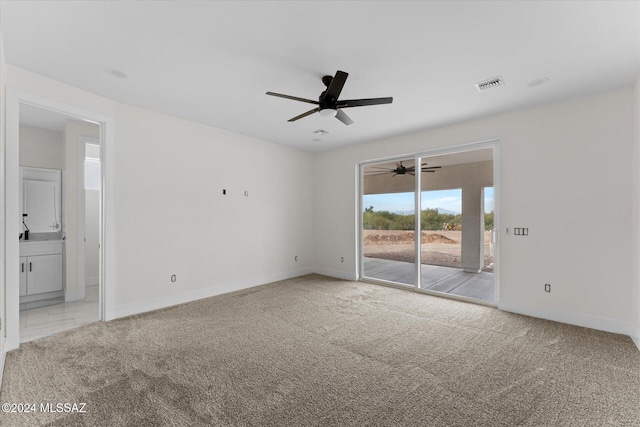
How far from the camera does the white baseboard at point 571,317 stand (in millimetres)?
3146

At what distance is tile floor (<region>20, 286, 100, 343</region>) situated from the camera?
319 cm

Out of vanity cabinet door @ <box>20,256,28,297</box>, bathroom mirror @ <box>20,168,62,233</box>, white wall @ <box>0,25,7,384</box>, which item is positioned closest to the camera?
white wall @ <box>0,25,7,384</box>

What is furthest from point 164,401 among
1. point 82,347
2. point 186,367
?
point 82,347

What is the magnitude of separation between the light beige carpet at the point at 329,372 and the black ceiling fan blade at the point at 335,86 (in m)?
2.51

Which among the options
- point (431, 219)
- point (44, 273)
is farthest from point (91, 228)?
point (431, 219)

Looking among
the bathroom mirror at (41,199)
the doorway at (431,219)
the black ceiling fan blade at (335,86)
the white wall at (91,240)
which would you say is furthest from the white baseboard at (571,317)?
the bathroom mirror at (41,199)

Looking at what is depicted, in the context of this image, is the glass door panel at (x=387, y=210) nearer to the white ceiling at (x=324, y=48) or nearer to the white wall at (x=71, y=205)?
the white ceiling at (x=324, y=48)

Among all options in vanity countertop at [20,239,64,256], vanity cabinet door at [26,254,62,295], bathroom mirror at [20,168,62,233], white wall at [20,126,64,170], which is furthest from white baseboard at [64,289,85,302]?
white wall at [20,126,64,170]

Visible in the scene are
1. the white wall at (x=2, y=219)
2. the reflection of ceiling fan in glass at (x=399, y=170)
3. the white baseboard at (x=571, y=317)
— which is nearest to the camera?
the white wall at (x=2, y=219)

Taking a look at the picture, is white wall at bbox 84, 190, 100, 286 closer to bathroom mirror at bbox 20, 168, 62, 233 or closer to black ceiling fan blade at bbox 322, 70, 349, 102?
bathroom mirror at bbox 20, 168, 62, 233

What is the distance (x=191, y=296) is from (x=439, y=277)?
4.64 metres

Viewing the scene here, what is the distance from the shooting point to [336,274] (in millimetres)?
5977

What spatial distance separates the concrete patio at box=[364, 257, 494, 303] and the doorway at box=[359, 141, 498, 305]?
0.02m

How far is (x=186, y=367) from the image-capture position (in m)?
2.43
